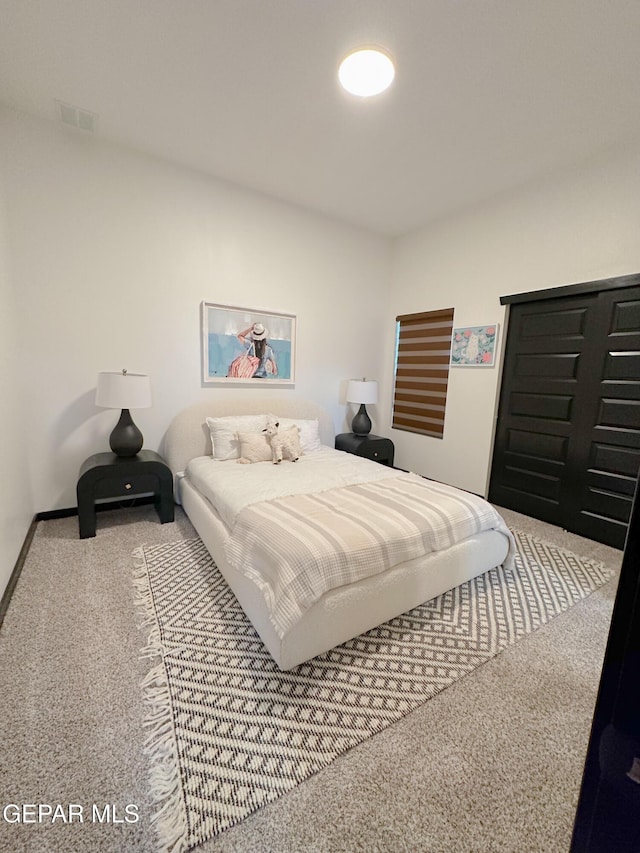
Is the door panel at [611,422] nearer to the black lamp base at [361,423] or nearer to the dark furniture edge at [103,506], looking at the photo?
the black lamp base at [361,423]

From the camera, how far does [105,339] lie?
2.77 meters

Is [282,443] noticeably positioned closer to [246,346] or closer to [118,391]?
[246,346]

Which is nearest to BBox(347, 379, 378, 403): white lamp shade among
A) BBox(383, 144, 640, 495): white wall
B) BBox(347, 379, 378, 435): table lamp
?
BBox(347, 379, 378, 435): table lamp

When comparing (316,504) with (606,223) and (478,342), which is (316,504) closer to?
(478,342)

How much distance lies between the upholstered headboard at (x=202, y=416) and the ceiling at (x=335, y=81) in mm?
2034

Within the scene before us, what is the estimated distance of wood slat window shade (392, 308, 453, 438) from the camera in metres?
3.74

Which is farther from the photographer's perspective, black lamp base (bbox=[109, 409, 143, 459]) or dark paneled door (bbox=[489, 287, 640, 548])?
black lamp base (bbox=[109, 409, 143, 459])

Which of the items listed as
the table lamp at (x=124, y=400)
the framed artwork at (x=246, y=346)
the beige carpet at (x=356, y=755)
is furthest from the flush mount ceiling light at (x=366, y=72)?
the beige carpet at (x=356, y=755)

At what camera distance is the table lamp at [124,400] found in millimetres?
2486

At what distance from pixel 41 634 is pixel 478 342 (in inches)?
151

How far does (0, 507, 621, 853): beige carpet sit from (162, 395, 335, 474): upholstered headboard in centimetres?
144

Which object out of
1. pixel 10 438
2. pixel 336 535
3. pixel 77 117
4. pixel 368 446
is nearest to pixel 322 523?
pixel 336 535

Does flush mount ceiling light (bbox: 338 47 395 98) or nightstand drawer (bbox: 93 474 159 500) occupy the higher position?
flush mount ceiling light (bbox: 338 47 395 98)

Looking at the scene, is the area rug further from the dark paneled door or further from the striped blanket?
the dark paneled door
